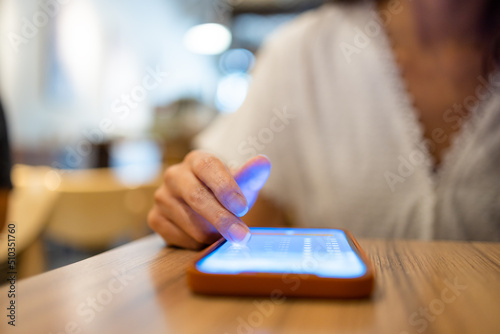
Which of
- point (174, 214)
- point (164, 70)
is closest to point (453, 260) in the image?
point (174, 214)

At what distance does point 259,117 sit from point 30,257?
951 mm

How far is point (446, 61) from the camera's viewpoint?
0.81 meters

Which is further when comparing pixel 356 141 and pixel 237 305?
pixel 356 141

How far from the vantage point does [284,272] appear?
27cm

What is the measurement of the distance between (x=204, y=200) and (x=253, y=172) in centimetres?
6

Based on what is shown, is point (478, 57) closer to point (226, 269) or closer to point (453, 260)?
point (453, 260)

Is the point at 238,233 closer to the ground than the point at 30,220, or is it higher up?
higher up

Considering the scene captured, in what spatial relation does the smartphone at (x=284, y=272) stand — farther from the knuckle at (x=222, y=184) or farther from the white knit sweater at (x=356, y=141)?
the white knit sweater at (x=356, y=141)

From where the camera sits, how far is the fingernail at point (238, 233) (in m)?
0.36
